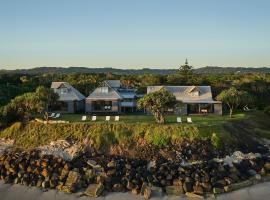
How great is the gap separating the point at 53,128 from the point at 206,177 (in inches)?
636

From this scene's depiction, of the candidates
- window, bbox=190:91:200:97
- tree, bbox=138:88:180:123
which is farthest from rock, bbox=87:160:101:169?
window, bbox=190:91:200:97

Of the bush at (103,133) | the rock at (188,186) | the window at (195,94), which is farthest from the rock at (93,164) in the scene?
the window at (195,94)

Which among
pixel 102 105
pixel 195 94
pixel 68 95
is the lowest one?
pixel 102 105

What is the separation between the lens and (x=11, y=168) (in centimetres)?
3072

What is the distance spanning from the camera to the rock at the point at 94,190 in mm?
26578

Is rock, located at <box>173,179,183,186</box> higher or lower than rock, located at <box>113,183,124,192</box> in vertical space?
higher

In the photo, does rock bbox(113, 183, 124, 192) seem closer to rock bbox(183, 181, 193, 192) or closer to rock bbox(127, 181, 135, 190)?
rock bbox(127, 181, 135, 190)

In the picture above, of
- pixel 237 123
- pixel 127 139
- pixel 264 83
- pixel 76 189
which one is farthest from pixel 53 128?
pixel 264 83

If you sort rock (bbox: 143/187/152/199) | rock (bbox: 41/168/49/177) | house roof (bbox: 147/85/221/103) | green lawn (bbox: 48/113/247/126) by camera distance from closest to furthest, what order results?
rock (bbox: 143/187/152/199)
rock (bbox: 41/168/49/177)
green lawn (bbox: 48/113/247/126)
house roof (bbox: 147/85/221/103)

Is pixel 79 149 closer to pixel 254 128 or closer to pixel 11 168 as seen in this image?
pixel 11 168

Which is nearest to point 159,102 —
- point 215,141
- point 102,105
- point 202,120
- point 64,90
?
point 202,120

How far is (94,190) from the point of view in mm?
26844

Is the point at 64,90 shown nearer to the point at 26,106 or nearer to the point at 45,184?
the point at 26,106

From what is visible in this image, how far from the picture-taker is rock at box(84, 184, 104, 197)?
87.2 ft
